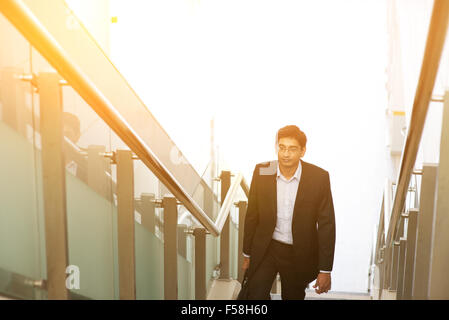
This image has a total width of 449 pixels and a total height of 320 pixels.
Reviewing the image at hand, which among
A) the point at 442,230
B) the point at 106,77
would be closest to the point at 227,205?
the point at 106,77

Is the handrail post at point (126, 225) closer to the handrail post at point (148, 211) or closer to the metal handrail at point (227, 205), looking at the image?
the handrail post at point (148, 211)

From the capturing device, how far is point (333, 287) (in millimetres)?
8188

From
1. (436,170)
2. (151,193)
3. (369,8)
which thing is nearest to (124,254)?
(151,193)

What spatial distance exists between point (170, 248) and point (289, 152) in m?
0.87

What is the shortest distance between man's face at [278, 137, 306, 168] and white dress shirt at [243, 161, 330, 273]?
0.05m

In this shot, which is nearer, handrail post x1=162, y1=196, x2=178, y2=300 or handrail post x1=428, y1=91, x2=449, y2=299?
handrail post x1=428, y1=91, x2=449, y2=299

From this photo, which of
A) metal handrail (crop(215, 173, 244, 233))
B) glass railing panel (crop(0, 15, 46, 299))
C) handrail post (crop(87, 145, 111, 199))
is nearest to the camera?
glass railing panel (crop(0, 15, 46, 299))

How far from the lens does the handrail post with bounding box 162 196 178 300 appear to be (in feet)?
8.65

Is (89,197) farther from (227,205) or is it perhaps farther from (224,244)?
(224,244)

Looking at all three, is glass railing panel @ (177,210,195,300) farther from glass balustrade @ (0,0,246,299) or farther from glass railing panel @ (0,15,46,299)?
glass railing panel @ (0,15,46,299)

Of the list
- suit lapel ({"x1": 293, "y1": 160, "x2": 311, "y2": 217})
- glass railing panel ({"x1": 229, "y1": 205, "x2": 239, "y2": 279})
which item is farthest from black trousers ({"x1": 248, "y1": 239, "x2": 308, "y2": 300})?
glass railing panel ({"x1": 229, "y1": 205, "x2": 239, "y2": 279})

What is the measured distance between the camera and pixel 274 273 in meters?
3.05

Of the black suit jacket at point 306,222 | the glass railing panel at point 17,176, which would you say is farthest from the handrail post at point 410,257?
the glass railing panel at point 17,176

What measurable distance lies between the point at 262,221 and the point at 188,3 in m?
5.04
